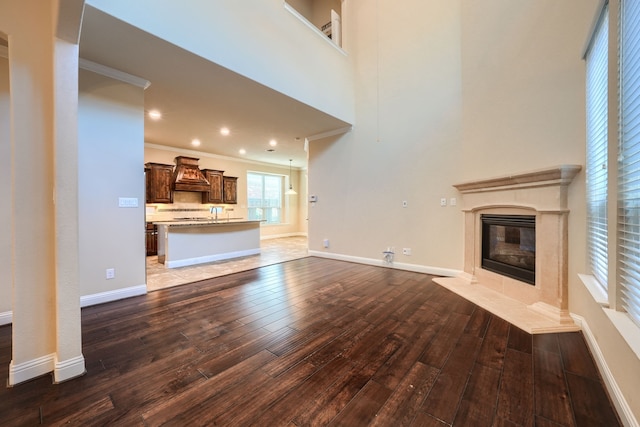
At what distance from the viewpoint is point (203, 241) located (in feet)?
17.0

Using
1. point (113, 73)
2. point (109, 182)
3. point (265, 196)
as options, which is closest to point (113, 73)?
point (113, 73)

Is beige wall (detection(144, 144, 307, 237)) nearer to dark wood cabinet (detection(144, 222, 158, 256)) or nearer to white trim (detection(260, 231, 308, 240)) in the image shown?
white trim (detection(260, 231, 308, 240))

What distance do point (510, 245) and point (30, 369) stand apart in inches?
179

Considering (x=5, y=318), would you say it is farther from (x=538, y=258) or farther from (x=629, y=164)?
(x=538, y=258)

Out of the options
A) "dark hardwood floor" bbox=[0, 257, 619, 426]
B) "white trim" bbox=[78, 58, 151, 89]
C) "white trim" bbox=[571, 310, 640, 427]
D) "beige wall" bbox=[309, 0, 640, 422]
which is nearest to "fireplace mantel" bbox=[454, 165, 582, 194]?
"beige wall" bbox=[309, 0, 640, 422]

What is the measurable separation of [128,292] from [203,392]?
7.69ft

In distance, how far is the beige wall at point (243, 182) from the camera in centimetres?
663

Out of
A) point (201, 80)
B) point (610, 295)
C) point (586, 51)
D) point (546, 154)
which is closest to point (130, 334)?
point (201, 80)

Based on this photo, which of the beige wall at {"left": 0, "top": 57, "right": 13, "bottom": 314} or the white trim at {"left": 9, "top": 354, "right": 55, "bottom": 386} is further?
the beige wall at {"left": 0, "top": 57, "right": 13, "bottom": 314}

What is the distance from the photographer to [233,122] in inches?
191

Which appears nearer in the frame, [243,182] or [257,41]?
[257,41]

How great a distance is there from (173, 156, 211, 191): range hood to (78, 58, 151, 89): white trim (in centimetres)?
351

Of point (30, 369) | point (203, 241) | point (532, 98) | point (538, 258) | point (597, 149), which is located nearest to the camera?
point (30, 369)

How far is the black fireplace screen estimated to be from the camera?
2844 mm
